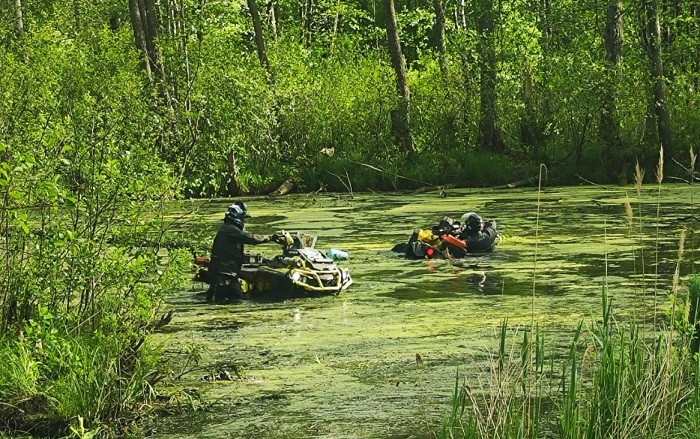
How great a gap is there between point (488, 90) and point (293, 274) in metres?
15.4

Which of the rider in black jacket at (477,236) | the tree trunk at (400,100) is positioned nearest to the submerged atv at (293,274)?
the rider in black jacket at (477,236)

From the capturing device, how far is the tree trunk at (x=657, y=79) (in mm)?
24891

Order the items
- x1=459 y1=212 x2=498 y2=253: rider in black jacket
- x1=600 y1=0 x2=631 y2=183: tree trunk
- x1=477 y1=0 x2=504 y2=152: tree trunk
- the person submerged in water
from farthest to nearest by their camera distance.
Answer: x1=477 y1=0 x2=504 y2=152: tree trunk → x1=600 y1=0 x2=631 y2=183: tree trunk → x1=459 y1=212 x2=498 y2=253: rider in black jacket → the person submerged in water

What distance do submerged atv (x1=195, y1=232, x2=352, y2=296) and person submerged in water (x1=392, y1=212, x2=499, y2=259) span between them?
224 cm

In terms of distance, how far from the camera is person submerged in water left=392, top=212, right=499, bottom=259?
592 inches

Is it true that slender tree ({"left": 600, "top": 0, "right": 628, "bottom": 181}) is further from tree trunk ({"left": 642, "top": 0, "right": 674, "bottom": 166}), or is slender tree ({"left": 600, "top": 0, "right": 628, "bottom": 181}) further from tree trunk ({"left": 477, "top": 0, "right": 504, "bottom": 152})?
tree trunk ({"left": 477, "top": 0, "right": 504, "bottom": 152})

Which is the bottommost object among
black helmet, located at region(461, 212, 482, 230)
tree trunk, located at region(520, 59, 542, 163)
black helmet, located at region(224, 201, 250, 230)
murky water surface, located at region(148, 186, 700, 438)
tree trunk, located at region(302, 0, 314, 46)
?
murky water surface, located at region(148, 186, 700, 438)

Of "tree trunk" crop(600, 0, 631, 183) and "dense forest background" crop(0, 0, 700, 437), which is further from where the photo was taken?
"tree trunk" crop(600, 0, 631, 183)

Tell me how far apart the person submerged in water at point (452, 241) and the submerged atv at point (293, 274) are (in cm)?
224

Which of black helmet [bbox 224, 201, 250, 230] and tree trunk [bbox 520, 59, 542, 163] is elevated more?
tree trunk [bbox 520, 59, 542, 163]

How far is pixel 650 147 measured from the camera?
1003 inches

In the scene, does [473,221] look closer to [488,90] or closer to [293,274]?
[293,274]

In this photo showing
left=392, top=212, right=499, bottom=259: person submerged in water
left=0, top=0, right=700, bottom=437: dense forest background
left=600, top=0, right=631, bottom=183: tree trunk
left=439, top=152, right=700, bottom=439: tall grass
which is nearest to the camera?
left=439, top=152, right=700, bottom=439: tall grass

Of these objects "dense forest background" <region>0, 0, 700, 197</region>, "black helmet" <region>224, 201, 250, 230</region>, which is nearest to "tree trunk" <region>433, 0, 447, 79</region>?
"dense forest background" <region>0, 0, 700, 197</region>
